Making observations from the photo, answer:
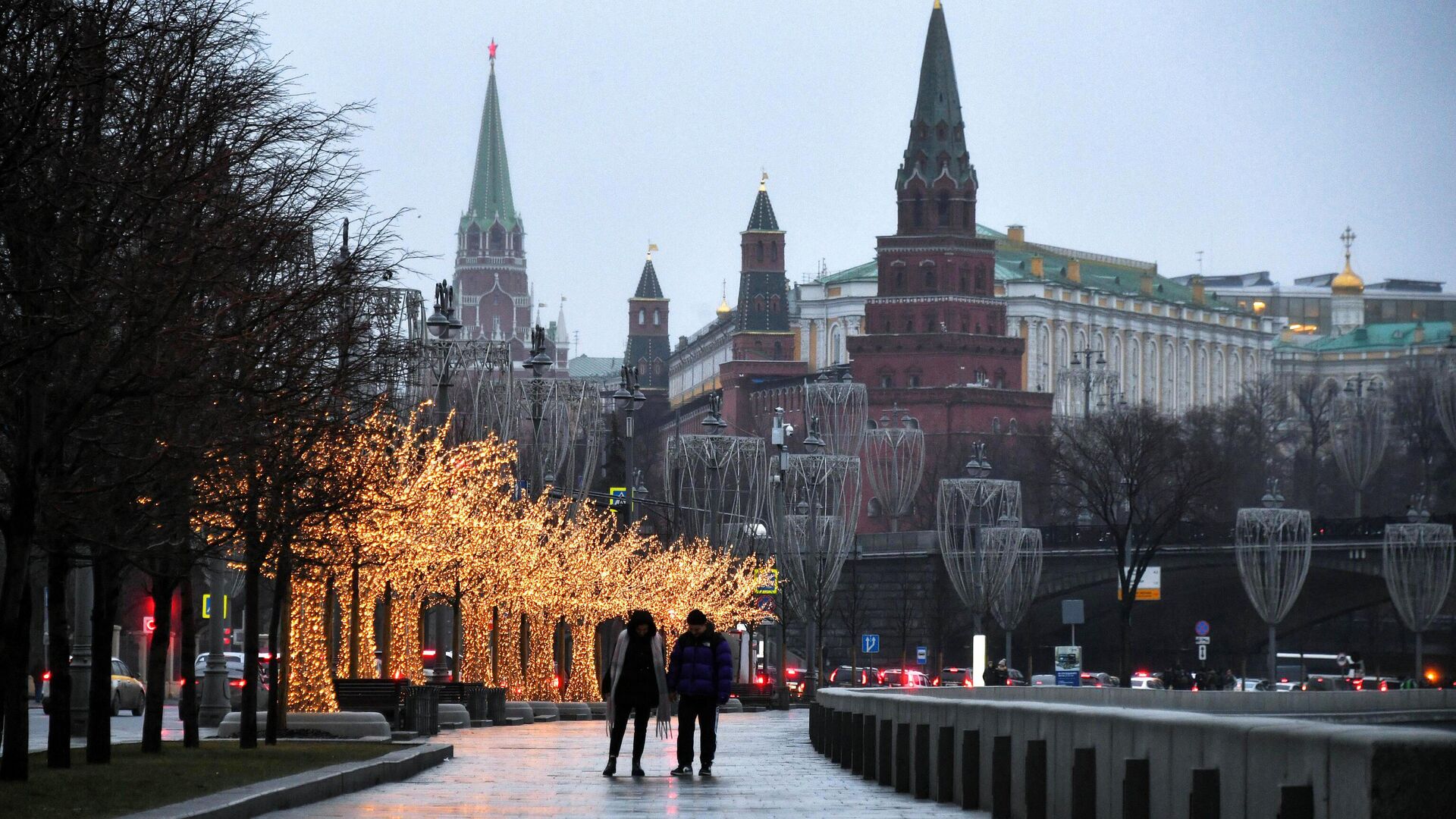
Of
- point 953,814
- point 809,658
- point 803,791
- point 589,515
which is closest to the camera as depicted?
point 953,814

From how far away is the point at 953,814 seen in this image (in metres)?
17.9

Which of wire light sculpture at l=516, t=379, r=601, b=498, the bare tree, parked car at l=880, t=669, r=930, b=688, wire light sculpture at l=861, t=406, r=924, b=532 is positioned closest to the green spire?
wire light sculpture at l=861, t=406, r=924, b=532

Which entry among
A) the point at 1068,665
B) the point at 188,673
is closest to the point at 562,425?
the point at 1068,665

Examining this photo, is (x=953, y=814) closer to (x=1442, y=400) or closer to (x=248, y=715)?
(x=248, y=715)

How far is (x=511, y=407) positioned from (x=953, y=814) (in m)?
46.1

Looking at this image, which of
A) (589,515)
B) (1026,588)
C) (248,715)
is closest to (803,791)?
(248,715)

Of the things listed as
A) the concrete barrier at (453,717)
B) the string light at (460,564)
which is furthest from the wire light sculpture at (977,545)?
the concrete barrier at (453,717)

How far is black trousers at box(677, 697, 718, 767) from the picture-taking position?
23.2 metres

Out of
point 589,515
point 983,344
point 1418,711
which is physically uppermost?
point 983,344

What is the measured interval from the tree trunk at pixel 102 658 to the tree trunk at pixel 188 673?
202cm

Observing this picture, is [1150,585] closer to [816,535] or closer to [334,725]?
[816,535]

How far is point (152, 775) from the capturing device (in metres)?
19.5

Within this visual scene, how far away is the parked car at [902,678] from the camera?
8512 centimetres

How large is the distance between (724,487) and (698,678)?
6058 centimetres
